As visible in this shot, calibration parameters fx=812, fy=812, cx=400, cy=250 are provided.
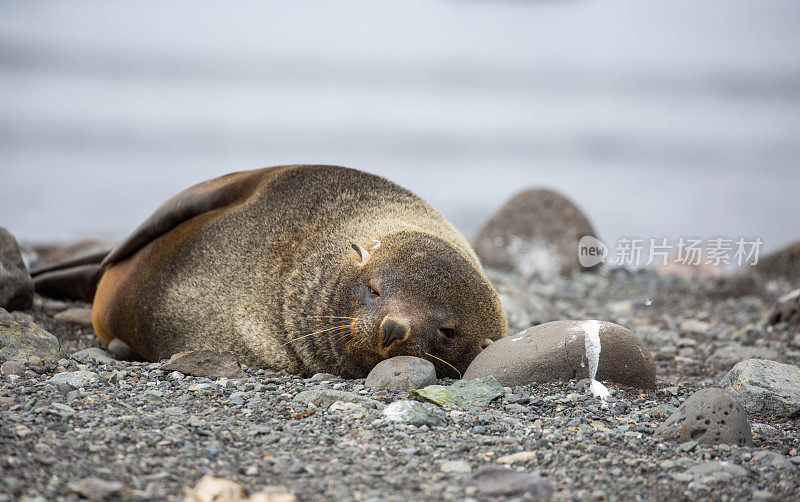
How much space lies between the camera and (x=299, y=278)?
19.3 feet

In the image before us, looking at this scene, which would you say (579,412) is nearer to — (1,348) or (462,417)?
(462,417)

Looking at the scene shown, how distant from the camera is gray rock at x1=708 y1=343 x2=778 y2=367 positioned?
7.65m

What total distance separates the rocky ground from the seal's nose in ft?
1.17

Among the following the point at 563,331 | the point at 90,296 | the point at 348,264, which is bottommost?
the point at 90,296

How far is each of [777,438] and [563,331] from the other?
4.80ft

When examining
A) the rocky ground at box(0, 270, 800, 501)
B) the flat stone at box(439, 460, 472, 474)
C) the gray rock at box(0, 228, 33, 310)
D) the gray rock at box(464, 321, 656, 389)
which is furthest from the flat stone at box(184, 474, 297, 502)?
the gray rock at box(0, 228, 33, 310)

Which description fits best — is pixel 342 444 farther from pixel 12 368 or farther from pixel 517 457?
pixel 12 368

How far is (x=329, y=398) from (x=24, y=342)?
2409 mm

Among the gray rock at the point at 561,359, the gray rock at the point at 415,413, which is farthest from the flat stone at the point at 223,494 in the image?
the gray rock at the point at 561,359

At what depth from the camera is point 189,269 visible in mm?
6375

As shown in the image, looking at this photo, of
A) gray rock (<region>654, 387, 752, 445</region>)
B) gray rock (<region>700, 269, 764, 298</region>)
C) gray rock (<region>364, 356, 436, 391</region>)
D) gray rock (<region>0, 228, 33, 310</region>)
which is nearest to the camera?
gray rock (<region>654, 387, 752, 445</region>)

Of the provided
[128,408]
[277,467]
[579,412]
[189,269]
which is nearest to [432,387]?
[579,412]

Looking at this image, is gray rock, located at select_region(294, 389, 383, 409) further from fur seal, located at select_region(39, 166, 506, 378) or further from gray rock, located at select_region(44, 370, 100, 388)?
gray rock, located at select_region(44, 370, 100, 388)

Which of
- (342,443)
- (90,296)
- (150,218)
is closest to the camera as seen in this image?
(342,443)
